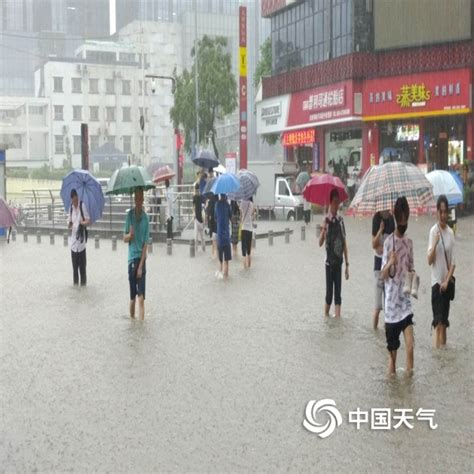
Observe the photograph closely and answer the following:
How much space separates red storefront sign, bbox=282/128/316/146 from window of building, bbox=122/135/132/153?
24.5 m

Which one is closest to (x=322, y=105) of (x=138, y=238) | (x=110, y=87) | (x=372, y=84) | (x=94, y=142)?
(x=372, y=84)

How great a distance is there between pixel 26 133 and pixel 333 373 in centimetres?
5835

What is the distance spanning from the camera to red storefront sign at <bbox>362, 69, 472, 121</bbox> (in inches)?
1401

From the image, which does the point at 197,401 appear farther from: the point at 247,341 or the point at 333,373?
the point at 247,341

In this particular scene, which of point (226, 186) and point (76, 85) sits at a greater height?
point (76, 85)

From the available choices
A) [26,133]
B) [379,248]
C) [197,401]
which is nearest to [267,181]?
[379,248]

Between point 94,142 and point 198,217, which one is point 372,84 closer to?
point 198,217

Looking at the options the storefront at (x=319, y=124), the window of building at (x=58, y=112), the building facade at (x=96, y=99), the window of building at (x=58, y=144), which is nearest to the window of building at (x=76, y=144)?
Answer: the building facade at (x=96, y=99)

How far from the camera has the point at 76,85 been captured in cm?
6519

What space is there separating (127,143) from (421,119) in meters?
36.3

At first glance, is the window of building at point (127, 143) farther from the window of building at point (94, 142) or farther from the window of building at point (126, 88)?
the window of building at point (126, 88)

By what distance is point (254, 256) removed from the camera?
20156 millimetres

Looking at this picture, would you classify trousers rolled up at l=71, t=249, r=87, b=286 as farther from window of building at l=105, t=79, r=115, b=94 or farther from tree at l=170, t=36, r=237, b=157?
window of building at l=105, t=79, r=115, b=94

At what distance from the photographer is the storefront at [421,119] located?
36031 millimetres
